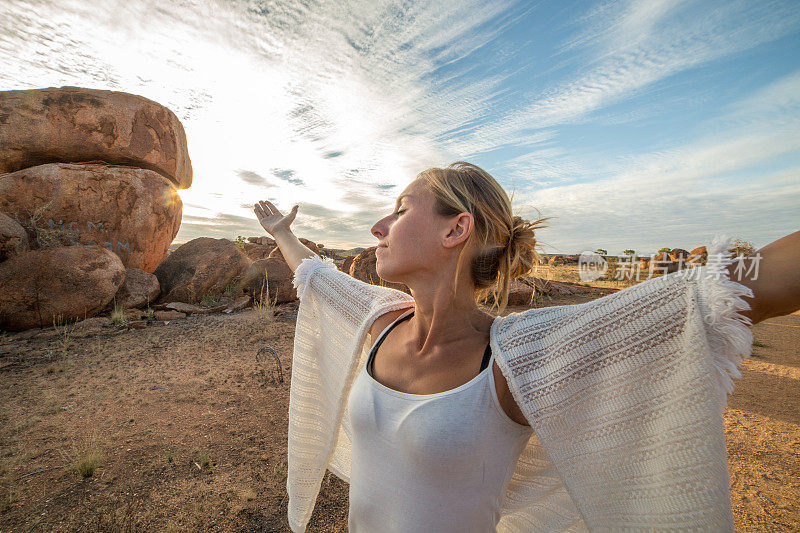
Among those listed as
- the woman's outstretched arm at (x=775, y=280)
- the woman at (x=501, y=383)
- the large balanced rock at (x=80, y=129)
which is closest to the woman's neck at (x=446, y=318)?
the woman at (x=501, y=383)

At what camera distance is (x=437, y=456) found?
1235 mm

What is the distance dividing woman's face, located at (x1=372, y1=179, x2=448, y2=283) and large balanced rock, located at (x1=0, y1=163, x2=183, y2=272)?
10.5m

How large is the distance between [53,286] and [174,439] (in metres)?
6.12

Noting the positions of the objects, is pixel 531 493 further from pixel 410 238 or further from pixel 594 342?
pixel 410 238

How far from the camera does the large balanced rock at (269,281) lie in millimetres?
10680

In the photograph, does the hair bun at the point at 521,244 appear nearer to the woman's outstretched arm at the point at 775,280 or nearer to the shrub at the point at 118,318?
the woman's outstretched arm at the point at 775,280

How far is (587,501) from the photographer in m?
1.16

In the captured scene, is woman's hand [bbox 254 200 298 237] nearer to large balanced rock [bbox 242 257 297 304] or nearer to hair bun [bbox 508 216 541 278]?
hair bun [bbox 508 216 541 278]

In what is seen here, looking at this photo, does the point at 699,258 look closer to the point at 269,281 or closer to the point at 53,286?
the point at 53,286

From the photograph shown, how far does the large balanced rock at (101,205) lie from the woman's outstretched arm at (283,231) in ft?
30.1

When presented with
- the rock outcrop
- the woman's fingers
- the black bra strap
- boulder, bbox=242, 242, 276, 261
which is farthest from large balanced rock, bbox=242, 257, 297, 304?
the rock outcrop

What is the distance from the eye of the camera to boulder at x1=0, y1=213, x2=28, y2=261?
7.49 metres

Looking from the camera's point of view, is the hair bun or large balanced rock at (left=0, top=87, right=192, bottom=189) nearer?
the hair bun

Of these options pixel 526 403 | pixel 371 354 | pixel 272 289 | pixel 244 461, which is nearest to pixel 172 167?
pixel 272 289
